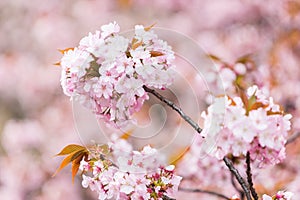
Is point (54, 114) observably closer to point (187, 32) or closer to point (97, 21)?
point (97, 21)

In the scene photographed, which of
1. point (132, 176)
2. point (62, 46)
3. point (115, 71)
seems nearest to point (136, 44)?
point (115, 71)

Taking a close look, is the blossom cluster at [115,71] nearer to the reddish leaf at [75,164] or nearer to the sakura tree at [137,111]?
the sakura tree at [137,111]

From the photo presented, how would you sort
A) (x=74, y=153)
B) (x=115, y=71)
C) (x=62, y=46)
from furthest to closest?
(x=62, y=46) < (x=74, y=153) < (x=115, y=71)

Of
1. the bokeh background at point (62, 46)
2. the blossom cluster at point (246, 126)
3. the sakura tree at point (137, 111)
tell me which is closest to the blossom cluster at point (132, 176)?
the sakura tree at point (137, 111)

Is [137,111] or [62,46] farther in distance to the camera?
[62,46]

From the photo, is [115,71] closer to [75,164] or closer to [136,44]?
[136,44]

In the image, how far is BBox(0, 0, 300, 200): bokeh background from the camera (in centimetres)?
435

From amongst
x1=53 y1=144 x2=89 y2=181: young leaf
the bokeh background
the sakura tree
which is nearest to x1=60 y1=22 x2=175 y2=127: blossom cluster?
the sakura tree

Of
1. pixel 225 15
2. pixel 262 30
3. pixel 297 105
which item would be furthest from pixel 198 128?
pixel 225 15

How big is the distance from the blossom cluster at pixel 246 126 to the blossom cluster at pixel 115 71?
16cm

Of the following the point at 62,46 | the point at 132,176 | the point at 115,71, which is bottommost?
the point at 132,176

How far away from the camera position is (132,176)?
52.4 inches

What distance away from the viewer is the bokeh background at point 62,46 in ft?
14.3

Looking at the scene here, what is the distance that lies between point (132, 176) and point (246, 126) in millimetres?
281
